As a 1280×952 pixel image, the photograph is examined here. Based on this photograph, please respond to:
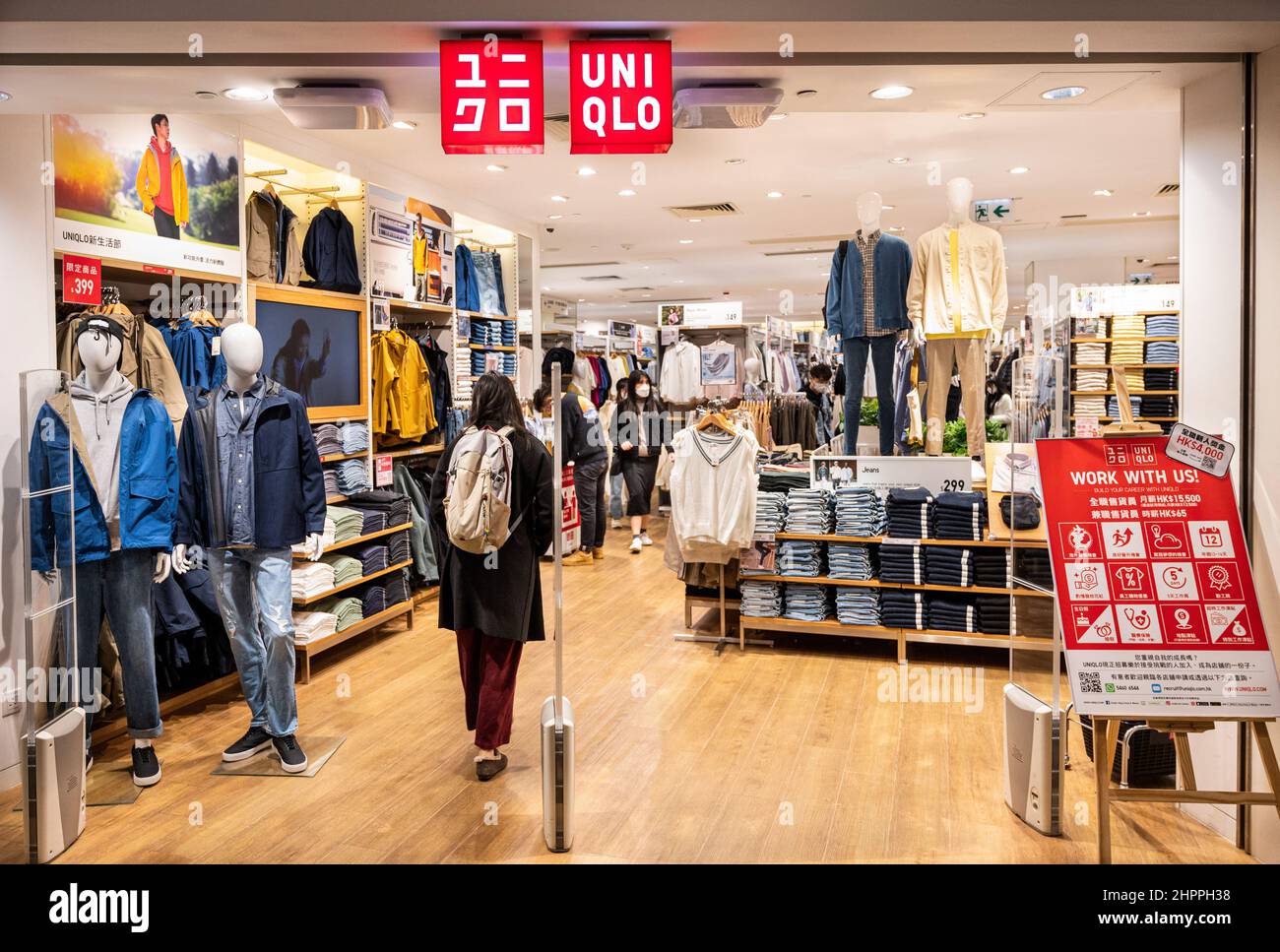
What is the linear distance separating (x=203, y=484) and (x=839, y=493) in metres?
3.44

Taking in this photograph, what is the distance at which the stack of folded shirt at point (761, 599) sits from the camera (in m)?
5.67

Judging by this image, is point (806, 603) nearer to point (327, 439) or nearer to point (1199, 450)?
point (1199, 450)

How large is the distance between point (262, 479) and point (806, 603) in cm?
317

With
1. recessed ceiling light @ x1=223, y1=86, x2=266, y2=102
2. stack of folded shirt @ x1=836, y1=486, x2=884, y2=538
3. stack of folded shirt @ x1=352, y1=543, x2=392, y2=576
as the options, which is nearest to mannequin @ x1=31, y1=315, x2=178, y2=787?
recessed ceiling light @ x1=223, y1=86, x2=266, y2=102

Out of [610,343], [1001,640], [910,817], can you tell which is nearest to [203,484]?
[910,817]

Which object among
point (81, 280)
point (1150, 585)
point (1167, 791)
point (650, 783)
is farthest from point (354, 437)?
point (1167, 791)

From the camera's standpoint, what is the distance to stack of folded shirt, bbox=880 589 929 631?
534cm

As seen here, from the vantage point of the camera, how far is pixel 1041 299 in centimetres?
345

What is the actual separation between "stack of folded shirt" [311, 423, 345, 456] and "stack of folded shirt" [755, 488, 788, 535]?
2603mm

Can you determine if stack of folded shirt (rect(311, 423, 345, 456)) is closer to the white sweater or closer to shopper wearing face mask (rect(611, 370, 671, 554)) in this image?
the white sweater

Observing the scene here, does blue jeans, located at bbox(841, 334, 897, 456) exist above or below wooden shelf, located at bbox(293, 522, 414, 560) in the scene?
above

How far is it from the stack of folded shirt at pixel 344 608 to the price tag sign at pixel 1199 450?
4.32 meters

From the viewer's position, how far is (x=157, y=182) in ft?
14.5
